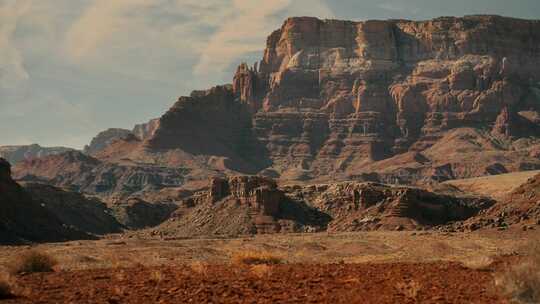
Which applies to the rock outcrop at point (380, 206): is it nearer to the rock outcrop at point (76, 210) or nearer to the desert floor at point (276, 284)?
the rock outcrop at point (76, 210)

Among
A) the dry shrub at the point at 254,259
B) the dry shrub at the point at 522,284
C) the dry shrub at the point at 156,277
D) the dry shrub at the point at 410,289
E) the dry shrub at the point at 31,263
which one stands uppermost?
the dry shrub at the point at 522,284

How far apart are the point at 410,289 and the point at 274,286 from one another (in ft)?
11.2

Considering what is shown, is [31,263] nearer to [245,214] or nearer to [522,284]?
[522,284]

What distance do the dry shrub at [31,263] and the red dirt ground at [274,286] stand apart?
1.42 meters

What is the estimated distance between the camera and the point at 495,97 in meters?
197

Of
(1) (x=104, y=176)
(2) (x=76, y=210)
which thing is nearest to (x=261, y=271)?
(2) (x=76, y=210)

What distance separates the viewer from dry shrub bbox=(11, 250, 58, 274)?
25.4m

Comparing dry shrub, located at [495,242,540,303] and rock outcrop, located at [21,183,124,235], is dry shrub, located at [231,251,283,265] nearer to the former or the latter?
dry shrub, located at [495,242,540,303]

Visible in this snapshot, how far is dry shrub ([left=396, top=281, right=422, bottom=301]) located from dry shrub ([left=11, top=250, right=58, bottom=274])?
12456 mm

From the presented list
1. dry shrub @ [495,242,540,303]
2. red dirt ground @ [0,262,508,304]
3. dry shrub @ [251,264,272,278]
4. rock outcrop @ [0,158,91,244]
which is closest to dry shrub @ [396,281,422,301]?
red dirt ground @ [0,262,508,304]

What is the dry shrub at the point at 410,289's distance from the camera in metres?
17.6

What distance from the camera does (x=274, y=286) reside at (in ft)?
64.4

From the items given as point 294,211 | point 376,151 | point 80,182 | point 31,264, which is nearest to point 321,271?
point 31,264

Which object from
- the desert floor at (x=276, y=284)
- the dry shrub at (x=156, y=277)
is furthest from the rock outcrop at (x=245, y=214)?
the dry shrub at (x=156, y=277)
